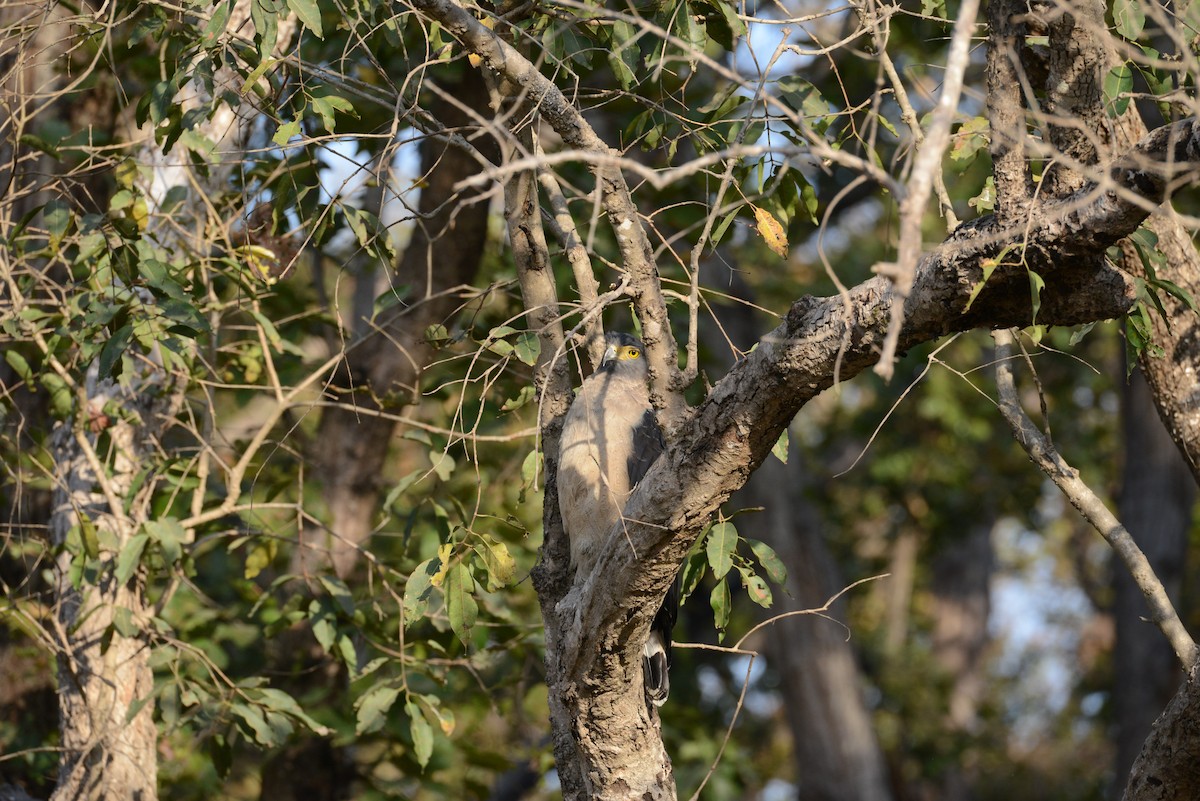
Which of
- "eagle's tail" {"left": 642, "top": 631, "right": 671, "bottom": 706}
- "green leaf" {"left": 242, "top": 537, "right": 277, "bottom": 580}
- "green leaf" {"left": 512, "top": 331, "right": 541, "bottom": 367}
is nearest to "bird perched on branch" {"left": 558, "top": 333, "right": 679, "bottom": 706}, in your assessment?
"eagle's tail" {"left": 642, "top": 631, "right": 671, "bottom": 706}

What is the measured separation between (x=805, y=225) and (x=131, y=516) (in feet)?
16.1

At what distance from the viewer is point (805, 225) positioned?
24.4 feet

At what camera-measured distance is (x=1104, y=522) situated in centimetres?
290

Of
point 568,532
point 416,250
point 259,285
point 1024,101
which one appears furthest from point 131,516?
point 1024,101

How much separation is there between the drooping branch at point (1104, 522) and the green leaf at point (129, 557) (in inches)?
96.6

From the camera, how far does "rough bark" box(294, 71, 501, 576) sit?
5051 mm

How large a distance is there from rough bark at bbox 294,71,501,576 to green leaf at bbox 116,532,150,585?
151cm

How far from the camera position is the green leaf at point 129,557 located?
10.6 feet

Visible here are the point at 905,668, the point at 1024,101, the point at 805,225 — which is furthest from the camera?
the point at 905,668

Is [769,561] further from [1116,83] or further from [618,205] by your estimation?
[1116,83]

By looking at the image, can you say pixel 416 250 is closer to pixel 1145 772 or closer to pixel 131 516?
pixel 131 516

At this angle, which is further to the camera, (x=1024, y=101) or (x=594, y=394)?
(x=594, y=394)

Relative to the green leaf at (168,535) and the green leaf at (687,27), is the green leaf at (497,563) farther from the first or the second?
the green leaf at (687,27)

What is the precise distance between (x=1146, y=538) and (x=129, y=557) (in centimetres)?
653
